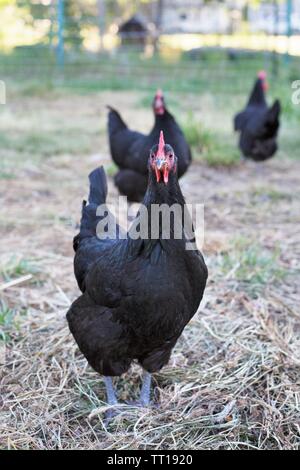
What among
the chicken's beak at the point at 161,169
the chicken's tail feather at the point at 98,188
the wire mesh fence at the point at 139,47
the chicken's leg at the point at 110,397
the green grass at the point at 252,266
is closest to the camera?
the chicken's beak at the point at 161,169

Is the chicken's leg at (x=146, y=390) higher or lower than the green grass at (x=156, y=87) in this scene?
lower

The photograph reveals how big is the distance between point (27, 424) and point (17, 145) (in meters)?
5.19

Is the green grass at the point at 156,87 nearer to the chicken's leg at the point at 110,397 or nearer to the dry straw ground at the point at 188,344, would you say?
the dry straw ground at the point at 188,344

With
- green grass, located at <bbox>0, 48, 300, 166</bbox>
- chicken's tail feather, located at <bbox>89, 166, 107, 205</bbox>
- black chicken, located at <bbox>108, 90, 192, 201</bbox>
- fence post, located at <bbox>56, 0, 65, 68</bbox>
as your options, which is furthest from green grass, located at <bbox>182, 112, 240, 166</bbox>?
fence post, located at <bbox>56, 0, 65, 68</bbox>

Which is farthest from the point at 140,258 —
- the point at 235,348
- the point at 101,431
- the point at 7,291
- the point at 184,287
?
the point at 7,291

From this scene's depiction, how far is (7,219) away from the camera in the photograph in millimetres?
4664

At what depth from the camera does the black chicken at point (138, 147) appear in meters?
4.65

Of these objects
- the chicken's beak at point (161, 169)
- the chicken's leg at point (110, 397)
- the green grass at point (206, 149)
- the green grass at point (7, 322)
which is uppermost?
the chicken's beak at point (161, 169)

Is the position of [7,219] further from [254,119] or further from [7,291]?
[254,119]

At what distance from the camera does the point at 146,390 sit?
262 centimetres

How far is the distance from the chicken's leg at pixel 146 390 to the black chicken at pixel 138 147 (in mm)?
2256

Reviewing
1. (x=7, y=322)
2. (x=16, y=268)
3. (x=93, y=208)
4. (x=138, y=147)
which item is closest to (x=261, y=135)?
(x=138, y=147)

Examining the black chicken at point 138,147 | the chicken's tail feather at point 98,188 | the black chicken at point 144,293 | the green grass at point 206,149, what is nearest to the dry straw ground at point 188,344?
the black chicken at point 144,293

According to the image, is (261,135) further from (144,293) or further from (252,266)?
(144,293)
